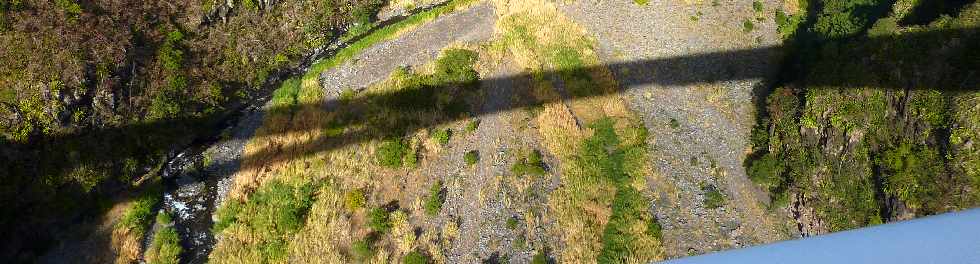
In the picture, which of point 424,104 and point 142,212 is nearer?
point 142,212

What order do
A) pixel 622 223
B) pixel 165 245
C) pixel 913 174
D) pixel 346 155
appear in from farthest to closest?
1. pixel 346 155
2. pixel 622 223
3. pixel 165 245
4. pixel 913 174

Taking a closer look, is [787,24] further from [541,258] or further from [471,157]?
[541,258]

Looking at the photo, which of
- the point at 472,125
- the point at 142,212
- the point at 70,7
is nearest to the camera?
the point at 142,212

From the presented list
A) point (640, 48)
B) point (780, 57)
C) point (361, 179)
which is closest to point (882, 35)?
point (780, 57)

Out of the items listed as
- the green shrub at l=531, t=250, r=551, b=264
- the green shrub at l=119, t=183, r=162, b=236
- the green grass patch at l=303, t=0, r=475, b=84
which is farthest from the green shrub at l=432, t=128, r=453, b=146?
the green shrub at l=119, t=183, r=162, b=236

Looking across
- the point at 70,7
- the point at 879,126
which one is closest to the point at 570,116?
the point at 879,126
